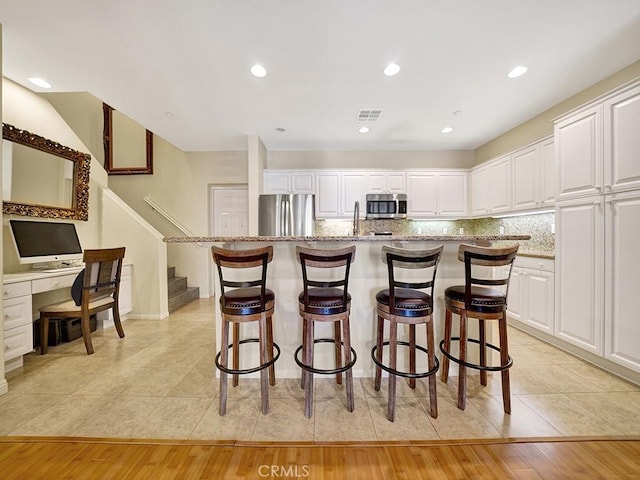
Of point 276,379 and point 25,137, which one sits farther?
point 25,137

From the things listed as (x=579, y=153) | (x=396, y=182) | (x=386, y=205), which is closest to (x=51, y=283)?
(x=386, y=205)

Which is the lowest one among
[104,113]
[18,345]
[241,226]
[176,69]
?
[18,345]

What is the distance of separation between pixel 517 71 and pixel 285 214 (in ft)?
10.6

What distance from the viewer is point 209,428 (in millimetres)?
1597

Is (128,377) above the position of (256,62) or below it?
below

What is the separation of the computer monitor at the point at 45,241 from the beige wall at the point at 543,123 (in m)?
5.92

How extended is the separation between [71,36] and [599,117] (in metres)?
4.49

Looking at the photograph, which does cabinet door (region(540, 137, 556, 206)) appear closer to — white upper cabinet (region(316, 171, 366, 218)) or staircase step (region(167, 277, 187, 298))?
white upper cabinet (region(316, 171, 366, 218))

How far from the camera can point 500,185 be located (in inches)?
151

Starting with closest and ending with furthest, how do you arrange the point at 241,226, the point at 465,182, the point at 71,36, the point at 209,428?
1. the point at 209,428
2. the point at 71,36
3. the point at 465,182
4. the point at 241,226

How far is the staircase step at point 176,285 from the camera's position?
→ 169 inches

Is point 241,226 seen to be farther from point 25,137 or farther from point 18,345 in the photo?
point 18,345

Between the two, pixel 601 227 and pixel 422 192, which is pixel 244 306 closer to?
pixel 601 227

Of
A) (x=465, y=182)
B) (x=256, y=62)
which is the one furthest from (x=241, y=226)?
(x=465, y=182)
